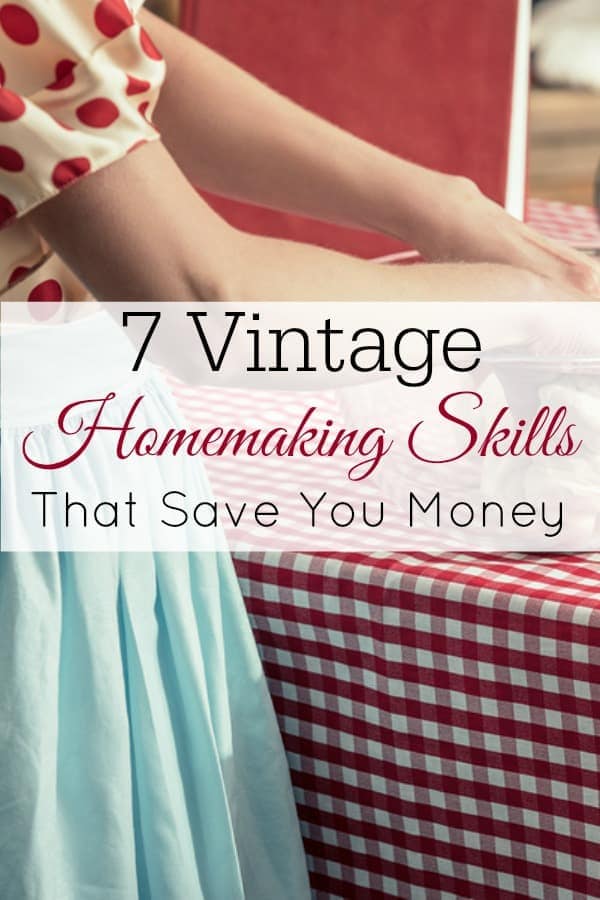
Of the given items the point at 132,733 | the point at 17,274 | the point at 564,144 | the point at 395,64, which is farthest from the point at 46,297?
the point at 564,144

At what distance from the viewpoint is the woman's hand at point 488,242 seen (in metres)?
1.06

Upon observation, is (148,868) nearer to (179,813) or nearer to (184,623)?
(179,813)

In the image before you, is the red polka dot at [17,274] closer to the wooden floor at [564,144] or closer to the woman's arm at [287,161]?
the woman's arm at [287,161]

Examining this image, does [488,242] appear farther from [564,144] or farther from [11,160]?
[564,144]

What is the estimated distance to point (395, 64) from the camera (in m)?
2.09

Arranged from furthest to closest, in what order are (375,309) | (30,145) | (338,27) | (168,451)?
(338,27)
(168,451)
(375,309)
(30,145)

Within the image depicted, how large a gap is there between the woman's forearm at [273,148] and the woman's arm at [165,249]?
310 mm

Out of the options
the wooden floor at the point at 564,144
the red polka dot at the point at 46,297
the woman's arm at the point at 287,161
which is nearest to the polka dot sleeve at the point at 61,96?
the red polka dot at the point at 46,297

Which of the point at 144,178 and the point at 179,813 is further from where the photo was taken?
the point at 179,813

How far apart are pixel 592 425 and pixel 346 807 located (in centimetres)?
40

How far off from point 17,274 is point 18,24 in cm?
17

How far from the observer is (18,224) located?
2.87 ft

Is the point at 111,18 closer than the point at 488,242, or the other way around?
the point at 111,18

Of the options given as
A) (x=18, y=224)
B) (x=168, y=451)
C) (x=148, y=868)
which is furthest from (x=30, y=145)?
(x=148, y=868)
